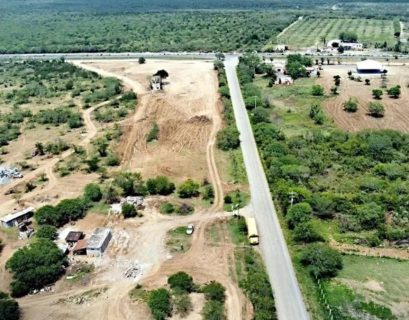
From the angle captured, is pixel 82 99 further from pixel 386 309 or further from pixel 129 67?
pixel 386 309

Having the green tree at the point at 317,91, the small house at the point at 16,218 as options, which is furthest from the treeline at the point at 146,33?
the small house at the point at 16,218

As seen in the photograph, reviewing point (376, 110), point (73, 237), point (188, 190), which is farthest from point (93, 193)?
point (376, 110)

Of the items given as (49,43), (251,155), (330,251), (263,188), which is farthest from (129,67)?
(330,251)

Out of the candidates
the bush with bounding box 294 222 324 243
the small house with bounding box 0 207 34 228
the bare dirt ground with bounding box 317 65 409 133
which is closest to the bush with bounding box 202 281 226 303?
the bush with bounding box 294 222 324 243

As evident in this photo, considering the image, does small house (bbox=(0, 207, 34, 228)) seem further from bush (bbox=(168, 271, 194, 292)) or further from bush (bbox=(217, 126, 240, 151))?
bush (bbox=(217, 126, 240, 151))

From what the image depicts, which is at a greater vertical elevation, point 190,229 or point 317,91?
point 317,91

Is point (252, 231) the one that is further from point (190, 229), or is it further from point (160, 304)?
point (160, 304)
